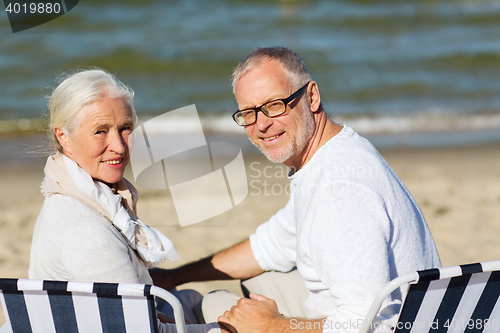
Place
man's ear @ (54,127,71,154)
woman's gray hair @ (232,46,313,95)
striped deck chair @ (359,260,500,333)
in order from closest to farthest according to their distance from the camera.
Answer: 1. striped deck chair @ (359,260,500,333)
2. man's ear @ (54,127,71,154)
3. woman's gray hair @ (232,46,313,95)

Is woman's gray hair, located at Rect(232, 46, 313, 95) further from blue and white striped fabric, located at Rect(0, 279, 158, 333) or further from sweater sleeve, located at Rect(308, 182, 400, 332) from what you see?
blue and white striped fabric, located at Rect(0, 279, 158, 333)

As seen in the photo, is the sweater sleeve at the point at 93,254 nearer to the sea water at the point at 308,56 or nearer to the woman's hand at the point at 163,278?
the woman's hand at the point at 163,278

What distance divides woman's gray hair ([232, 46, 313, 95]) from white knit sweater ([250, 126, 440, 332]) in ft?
1.19

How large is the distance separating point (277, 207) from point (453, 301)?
3.50 metres

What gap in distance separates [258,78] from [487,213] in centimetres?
384

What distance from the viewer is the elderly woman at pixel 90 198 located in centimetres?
197

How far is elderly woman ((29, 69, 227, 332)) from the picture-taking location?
1.97m

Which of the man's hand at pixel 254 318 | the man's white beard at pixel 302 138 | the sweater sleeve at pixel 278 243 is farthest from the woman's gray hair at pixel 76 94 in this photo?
the sweater sleeve at pixel 278 243

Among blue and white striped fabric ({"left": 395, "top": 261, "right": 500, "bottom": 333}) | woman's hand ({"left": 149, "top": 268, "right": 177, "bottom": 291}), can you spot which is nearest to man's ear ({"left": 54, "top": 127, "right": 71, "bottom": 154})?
woman's hand ({"left": 149, "top": 268, "right": 177, "bottom": 291})

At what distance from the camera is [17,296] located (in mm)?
1909

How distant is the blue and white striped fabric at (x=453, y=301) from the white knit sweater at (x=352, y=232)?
0.12 metres

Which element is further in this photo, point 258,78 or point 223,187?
point 223,187

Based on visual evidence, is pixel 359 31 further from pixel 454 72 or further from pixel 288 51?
pixel 288 51

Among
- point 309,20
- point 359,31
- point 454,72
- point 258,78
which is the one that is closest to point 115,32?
point 309,20
